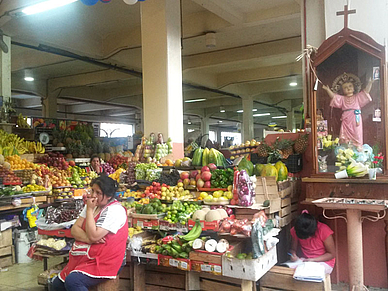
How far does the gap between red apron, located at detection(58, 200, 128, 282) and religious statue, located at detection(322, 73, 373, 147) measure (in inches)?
114

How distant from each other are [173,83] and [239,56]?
5119mm

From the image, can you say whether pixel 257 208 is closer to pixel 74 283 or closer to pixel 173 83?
pixel 74 283

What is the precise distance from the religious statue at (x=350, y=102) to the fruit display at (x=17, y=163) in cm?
589

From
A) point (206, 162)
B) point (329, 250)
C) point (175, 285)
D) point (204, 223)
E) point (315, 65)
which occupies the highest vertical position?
point (315, 65)

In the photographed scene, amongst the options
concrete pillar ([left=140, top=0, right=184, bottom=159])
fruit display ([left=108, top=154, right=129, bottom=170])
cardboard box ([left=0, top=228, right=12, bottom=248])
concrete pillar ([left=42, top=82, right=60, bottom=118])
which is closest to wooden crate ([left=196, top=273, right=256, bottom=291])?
concrete pillar ([left=140, top=0, right=184, bottom=159])

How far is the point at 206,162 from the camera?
5.39 meters

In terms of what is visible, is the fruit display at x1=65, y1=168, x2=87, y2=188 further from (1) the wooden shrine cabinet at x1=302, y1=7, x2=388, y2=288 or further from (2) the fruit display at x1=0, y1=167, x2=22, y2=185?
(1) the wooden shrine cabinet at x1=302, y1=7, x2=388, y2=288

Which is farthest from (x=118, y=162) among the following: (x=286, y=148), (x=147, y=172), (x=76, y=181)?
(x=286, y=148)

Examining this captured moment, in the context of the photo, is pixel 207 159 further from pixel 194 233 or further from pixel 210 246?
pixel 210 246

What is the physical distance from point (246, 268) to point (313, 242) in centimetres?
111

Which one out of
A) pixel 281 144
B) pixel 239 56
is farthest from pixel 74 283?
pixel 239 56

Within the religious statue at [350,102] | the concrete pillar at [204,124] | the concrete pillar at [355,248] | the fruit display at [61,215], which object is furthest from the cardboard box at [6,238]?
the concrete pillar at [204,124]

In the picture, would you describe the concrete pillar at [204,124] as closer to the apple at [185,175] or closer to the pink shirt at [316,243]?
the apple at [185,175]

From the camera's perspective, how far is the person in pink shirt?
4070 millimetres
